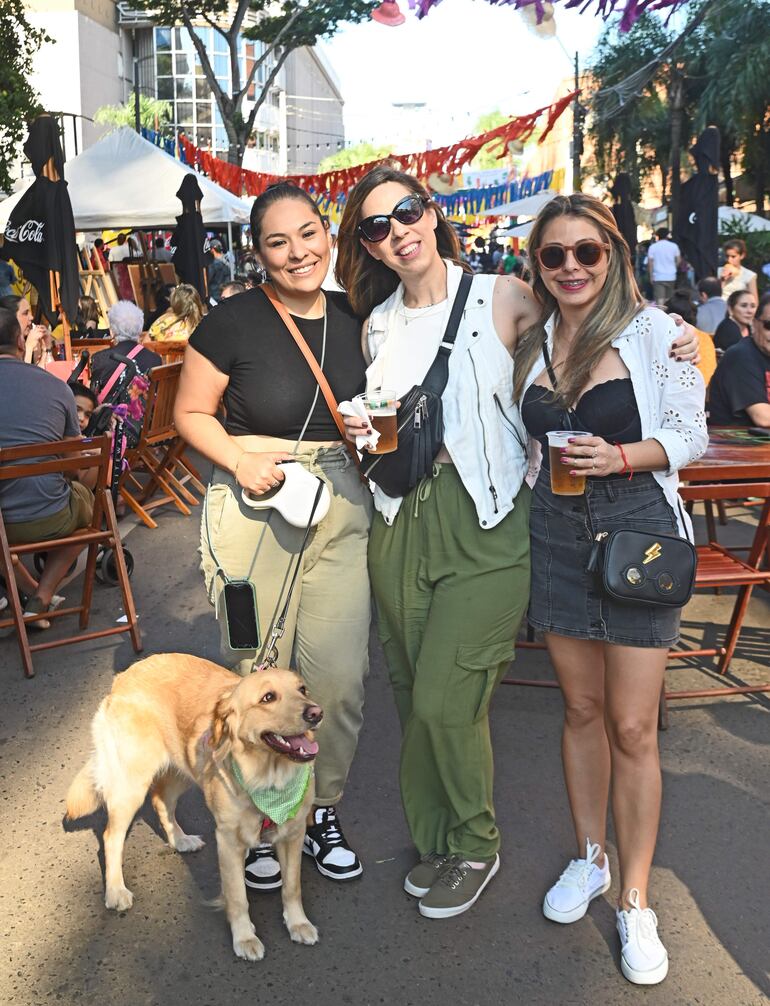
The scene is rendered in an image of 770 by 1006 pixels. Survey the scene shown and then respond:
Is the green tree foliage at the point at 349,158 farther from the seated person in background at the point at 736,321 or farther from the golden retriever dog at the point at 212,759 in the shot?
the golden retriever dog at the point at 212,759

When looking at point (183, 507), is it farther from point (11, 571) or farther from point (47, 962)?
point (47, 962)

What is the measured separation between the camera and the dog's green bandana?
286 cm

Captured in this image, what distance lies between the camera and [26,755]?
4.36 m

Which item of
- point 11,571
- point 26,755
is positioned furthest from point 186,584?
point 26,755

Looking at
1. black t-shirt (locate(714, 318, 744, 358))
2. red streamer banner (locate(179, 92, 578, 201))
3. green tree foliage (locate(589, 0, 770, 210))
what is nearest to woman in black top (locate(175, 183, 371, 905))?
black t-shirt (locate(714, 318, 744, 358))

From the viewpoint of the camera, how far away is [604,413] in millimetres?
2760

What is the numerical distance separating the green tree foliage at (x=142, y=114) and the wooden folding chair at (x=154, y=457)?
4070cm

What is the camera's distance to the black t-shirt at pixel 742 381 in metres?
6.15

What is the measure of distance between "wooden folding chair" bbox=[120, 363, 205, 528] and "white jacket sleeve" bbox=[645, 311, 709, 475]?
5.99 metres

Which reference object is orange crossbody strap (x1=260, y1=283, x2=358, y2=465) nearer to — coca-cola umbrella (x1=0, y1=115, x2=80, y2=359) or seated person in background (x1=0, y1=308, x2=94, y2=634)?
seated person in background (x1=0, y1=308, x2=94, y2=634)

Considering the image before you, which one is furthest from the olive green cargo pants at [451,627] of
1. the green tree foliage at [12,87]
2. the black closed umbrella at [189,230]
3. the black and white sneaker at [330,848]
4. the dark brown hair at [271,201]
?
the green tree foliage at [12,87]

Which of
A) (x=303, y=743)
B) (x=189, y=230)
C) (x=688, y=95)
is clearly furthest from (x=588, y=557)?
(x=688, y=95)

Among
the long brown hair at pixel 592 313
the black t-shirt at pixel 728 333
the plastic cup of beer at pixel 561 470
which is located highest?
the long brown hair at pixel 592 313

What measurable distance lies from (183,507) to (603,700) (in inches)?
242
